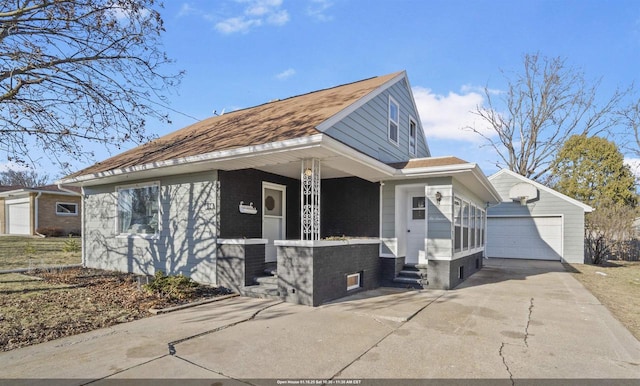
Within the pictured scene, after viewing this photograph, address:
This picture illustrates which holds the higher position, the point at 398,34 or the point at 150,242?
the point at 398,34

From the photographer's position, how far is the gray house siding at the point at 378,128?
816 centimetres

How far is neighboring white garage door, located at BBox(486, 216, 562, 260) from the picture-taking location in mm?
16344

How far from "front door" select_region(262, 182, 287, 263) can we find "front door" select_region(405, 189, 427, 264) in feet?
10.6

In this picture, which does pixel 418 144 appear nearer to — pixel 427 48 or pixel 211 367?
pixel 427 48

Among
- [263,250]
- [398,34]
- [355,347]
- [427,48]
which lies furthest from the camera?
[427,48]

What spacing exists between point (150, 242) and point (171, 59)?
181 inches

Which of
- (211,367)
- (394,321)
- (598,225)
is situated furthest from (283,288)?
(598,225)

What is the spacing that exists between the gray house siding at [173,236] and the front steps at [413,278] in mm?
4266

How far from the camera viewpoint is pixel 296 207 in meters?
9.82

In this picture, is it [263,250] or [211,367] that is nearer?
[211,367]

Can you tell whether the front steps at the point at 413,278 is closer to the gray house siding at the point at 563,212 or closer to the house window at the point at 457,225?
the house window at the point at 457,225

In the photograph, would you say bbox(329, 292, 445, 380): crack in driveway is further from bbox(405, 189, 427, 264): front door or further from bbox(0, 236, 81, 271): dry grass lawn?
bbox(0, 236, 81, 271): dry grass lawn

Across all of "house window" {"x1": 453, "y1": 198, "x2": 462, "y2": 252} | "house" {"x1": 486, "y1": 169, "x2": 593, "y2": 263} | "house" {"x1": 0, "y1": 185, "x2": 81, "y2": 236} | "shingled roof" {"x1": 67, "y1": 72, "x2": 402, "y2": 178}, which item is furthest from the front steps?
"house" {"x1": 0, "y1": 185, "x2": 81, "y2": 236}

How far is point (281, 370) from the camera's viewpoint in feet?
12.1
